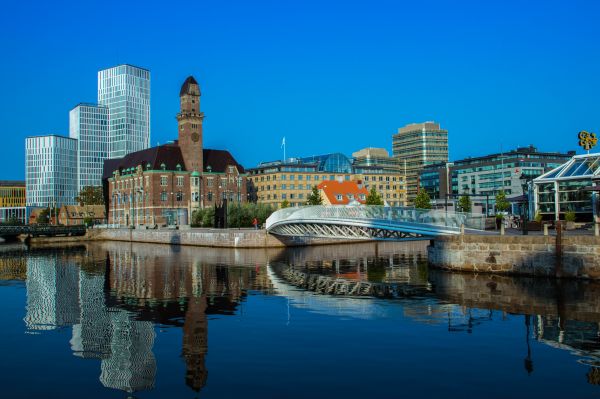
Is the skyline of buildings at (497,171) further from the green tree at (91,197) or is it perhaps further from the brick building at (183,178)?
the green tree at (91,197)

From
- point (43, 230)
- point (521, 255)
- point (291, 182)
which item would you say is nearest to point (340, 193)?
point (291, 182)

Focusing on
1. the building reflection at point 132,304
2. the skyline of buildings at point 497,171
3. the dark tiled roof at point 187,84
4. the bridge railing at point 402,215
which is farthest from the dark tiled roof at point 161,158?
the bridge railing at point 402,215

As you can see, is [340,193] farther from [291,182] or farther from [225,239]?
[225,239]

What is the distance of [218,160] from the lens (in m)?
129

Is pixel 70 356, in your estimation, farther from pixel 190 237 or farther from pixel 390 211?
pixel 190 237

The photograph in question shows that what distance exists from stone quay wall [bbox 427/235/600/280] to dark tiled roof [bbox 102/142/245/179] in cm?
8989

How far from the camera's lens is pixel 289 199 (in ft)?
496

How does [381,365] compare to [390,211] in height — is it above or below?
below

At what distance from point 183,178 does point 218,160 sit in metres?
10.8

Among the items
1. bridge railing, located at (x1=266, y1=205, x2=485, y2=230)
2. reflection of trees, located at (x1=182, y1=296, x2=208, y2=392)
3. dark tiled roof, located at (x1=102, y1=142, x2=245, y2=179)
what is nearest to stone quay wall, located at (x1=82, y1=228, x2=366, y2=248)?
bridge railing, located at (x1=266, y1=205, x2=485, y2=230)

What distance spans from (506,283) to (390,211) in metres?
12.6

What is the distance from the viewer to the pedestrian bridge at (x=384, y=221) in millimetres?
41250

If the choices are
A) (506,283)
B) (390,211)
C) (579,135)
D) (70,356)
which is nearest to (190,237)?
(390,211)

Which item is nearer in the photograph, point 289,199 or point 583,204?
point 583,204
